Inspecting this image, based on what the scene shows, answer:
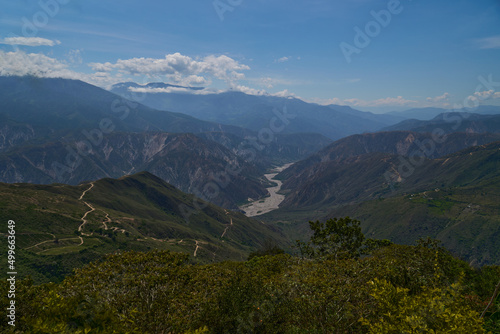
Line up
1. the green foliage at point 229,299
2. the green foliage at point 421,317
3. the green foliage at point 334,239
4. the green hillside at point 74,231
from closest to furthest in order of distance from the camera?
the green foliage at point 421,317 < the green foliage at point 229,299 < the green foliage at point 334,239 < the green hillside at point 74,231

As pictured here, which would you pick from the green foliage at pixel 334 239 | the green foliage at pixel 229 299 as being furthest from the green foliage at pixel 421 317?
the green foliage at pixel 334 239

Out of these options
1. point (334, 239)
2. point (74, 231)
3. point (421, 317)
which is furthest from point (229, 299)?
point (74, 231)

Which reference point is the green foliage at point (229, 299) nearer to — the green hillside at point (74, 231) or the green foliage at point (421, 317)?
the green foliage at point (421, 317)

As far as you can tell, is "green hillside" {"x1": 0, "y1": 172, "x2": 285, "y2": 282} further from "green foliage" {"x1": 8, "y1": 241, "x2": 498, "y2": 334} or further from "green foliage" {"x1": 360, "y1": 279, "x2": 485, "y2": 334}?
"green foliage" {"x1": 360, "y1": 279, "x2": 485, "y2": 334}

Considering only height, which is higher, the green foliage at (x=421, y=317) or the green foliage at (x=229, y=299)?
the green foliage at (x=421, y=317)

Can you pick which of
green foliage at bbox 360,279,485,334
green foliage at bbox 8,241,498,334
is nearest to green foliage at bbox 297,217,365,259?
green foliage at bbox 8,241,498,334

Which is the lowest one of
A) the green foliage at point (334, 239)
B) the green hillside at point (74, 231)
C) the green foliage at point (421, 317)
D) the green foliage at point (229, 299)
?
the green hillside at point (74, 231)

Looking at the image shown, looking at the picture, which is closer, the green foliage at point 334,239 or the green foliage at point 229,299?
the green foliage at point 229,299

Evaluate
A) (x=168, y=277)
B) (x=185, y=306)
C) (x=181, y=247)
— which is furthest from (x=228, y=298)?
(x=181, y=247)

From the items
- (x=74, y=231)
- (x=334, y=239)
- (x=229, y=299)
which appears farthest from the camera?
(x=74, y=231)

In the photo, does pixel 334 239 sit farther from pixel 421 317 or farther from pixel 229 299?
pixel 421 317

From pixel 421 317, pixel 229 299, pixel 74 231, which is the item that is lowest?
pixel 74 231

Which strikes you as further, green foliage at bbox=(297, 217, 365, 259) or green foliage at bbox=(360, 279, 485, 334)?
green foliage at bbox=(297, 217, 365, 259)
